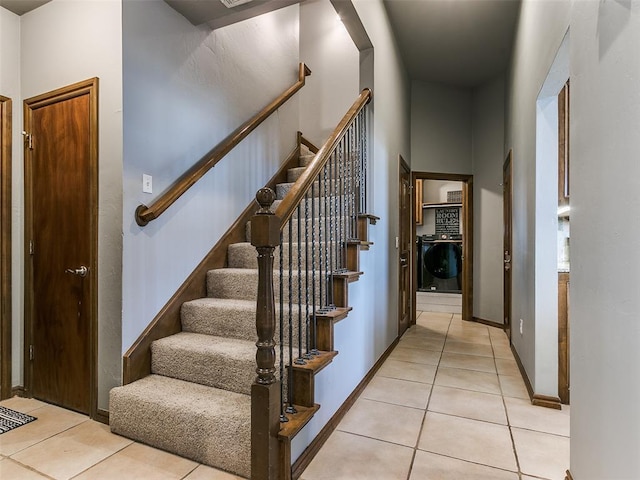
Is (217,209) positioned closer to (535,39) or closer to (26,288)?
(26,288)

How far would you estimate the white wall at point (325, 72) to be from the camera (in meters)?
4.42

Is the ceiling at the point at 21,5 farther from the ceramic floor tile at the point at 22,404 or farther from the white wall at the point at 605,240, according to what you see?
the white wall at the point at 605,240

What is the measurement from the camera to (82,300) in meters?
2.18

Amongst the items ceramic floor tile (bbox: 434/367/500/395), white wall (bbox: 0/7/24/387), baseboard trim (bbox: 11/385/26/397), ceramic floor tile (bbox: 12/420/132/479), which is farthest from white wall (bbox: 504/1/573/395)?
baseboard trim (bbox: 11/385/26/397)

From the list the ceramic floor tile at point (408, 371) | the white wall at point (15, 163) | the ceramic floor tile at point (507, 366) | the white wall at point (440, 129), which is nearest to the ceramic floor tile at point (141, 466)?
the white wall at point (15, 163)

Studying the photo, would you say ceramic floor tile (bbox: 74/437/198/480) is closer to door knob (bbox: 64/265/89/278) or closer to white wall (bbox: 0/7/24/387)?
door knob (bbox: 64/265/89/278)

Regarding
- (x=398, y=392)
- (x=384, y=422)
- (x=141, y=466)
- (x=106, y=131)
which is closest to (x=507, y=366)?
(x=398, y=392)

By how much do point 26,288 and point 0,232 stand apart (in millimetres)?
412

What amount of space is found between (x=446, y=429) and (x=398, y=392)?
56 cm

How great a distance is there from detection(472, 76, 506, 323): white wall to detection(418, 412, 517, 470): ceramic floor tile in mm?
2899

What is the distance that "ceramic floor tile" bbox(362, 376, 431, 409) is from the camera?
95.8 inches

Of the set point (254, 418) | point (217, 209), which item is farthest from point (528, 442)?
point (217, 209)

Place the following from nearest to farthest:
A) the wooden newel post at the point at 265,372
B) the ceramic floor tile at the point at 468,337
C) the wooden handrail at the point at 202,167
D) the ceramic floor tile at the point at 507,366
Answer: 1. the wooden newel post at the point at 265,372
2. the wooden handrail at the point at 202,167
3. the ceramic floor tile at the point at 507,366
4. the ceramic floor tile at the point at 468,337

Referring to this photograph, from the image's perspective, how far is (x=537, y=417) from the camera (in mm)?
2213
